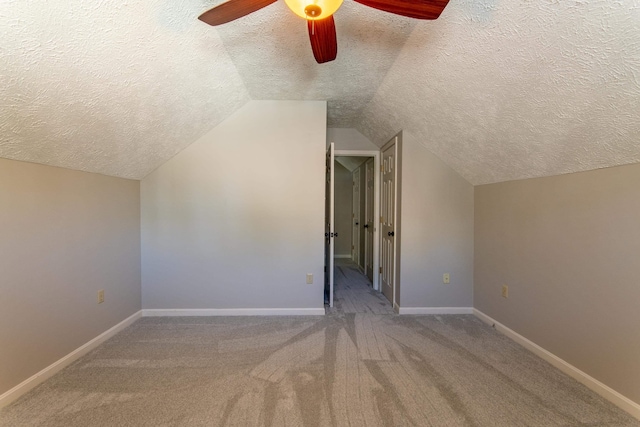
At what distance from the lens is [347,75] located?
2469mm

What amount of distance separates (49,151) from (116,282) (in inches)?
52.2

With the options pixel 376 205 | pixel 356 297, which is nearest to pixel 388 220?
pixel 376 205

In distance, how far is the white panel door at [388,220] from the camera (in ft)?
11.2

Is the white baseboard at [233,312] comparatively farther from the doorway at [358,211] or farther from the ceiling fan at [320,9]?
the ceiling fan at [320,9]

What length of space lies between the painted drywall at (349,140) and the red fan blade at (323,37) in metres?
2.32

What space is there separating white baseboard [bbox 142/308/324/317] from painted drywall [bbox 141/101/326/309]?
0.14ft

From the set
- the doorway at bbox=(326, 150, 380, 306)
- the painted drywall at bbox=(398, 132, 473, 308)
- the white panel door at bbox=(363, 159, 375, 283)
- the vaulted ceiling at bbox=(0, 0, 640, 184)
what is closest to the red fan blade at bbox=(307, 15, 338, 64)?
the vaulted ceiling at bbox=(0, 0, 640, 184)

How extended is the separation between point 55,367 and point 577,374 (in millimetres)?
3668

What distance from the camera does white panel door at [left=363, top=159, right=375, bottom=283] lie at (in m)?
A: 4.54

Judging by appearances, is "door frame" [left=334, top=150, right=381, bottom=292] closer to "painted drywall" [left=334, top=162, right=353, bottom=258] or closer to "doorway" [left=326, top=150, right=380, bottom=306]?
"doorway" [left=326, top=150, right=380, bottom=306]

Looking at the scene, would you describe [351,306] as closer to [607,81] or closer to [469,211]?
[469,211]

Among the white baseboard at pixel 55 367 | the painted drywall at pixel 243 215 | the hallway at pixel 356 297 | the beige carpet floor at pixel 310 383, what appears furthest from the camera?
the hallway at pixel 356 297

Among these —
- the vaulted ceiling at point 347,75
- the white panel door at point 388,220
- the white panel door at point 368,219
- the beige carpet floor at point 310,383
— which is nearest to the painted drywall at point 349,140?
the white panel door at point 388,220

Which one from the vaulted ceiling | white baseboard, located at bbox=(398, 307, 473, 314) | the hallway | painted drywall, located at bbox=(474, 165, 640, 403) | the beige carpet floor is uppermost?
the vaulted ceiling
